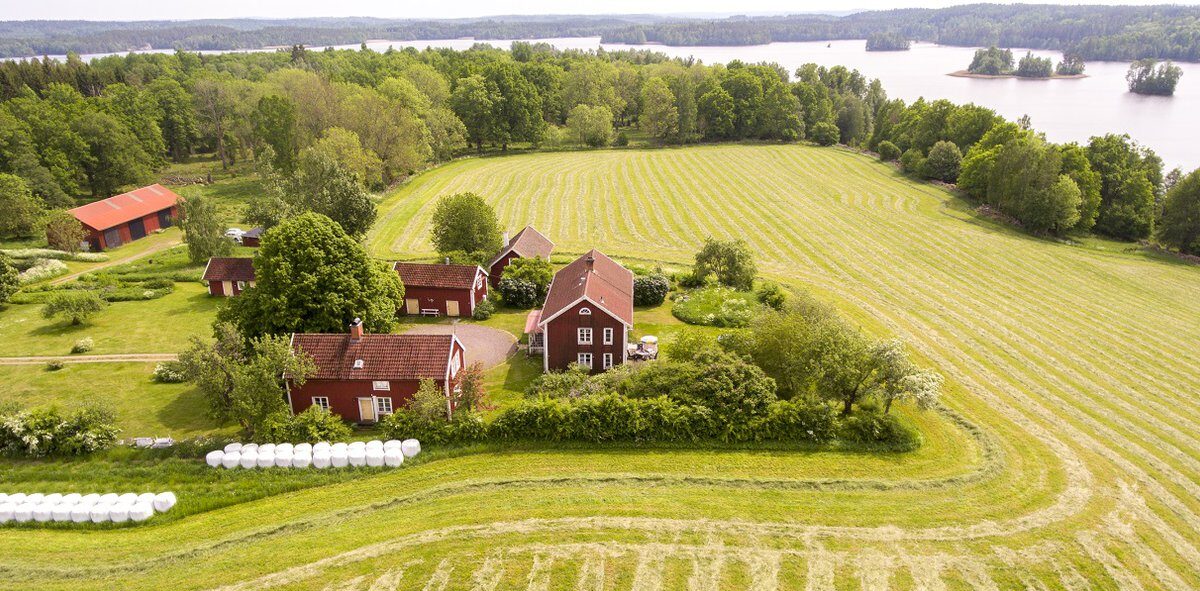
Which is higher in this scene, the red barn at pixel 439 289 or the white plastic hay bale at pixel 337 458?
the red barn at pixel 439 289

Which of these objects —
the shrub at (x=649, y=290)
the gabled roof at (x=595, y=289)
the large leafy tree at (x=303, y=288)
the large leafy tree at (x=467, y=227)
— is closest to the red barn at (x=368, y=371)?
the large leafy tree at (x=303, y=288)

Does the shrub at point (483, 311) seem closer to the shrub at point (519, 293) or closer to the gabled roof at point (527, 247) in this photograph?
the shrub at point (519, 293)

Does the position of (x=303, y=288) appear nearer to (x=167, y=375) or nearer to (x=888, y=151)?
(x=167, y=375)

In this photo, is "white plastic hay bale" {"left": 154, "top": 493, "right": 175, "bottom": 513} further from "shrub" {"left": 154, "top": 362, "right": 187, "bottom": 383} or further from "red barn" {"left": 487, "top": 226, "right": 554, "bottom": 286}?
"red barn" {"left": 487, "top": 226, "right": 554, "bottom": 286}

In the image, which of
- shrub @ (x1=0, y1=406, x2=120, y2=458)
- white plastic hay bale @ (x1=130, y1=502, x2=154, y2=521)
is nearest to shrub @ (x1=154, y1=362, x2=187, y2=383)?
shrub @ (x1=0, y1=406, x2=120, y2=458)

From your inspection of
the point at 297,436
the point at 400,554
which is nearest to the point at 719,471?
the point at 400,554

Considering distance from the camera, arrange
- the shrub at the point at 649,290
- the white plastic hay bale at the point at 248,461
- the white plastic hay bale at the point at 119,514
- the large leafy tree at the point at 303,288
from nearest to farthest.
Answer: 1. the white plastic hay bale at the point at 119,514
2. the white plastic hay bale at the point at 248,461
3. the large leafy tree at the point at 303,288
4. the shrub at the point at 649,290
